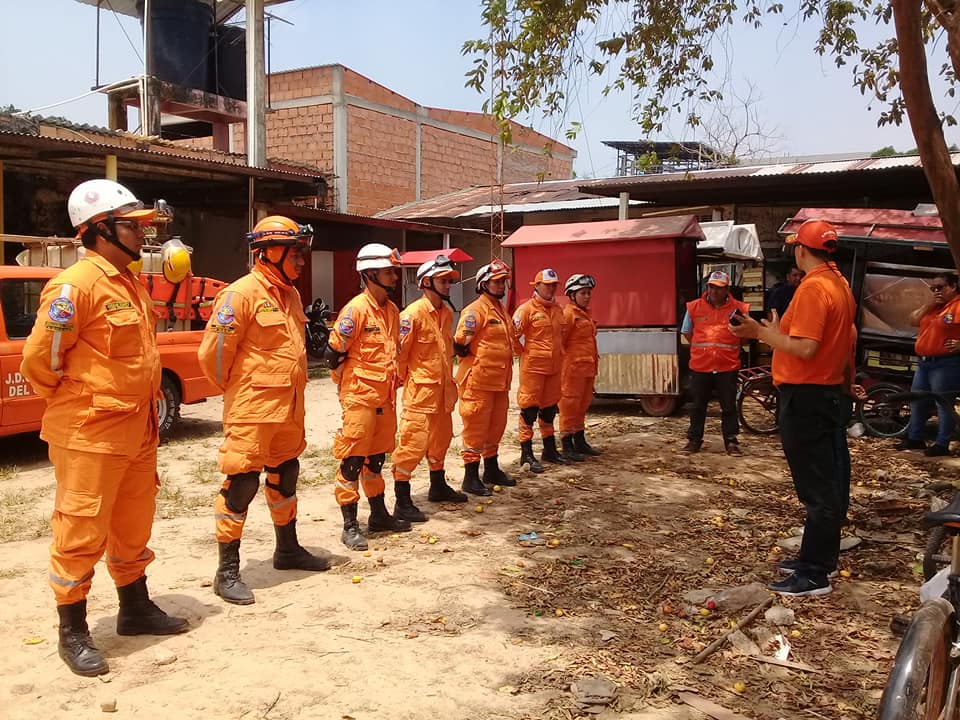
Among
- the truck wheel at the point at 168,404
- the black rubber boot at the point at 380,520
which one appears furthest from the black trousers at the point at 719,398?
the truck wheel at the point at 168,404

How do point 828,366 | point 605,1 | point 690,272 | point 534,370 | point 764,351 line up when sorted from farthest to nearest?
A: 1. point 764,351
2. point 690,272
3. point 534,370
4. point 605,1
5. point 828,366

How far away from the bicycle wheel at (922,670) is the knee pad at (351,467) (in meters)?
3.70

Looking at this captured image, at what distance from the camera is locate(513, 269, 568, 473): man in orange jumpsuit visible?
7.70 metres

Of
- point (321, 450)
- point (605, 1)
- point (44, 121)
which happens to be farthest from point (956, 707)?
point (44, 121)

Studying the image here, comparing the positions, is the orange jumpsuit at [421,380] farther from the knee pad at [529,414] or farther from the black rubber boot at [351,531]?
the knee pad at [529,414]

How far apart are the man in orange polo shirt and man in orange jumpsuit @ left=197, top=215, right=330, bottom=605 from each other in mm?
2594

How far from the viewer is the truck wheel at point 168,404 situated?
8.67 meters

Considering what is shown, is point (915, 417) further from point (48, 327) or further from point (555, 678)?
point (48, 327)

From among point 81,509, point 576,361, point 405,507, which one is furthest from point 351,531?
point 576,361

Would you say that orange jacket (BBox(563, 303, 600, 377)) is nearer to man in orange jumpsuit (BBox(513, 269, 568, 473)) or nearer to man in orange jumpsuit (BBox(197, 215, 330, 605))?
man in orange jumpsuit (BBox(513, 269, 568, 473))

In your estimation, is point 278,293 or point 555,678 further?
point 278,293

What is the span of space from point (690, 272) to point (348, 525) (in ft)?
23.3

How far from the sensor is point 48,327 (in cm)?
351

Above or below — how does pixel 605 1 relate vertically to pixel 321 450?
above
